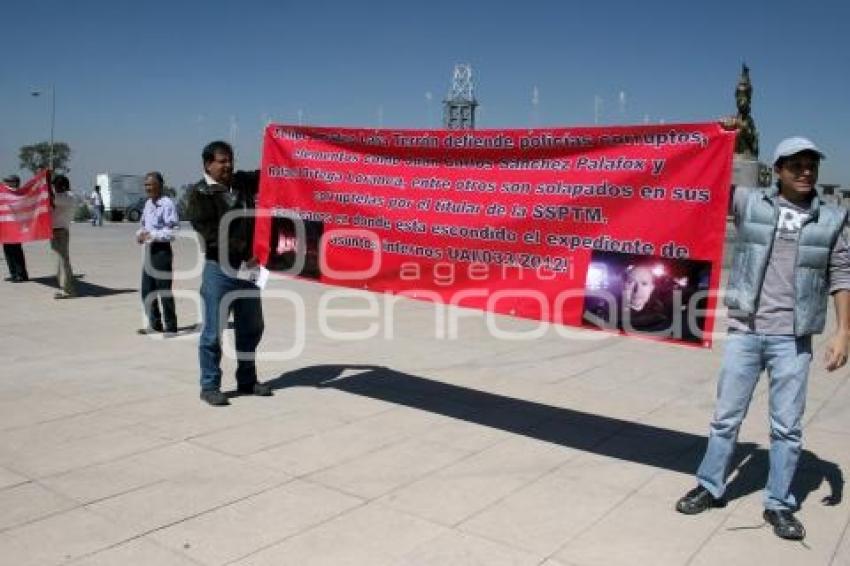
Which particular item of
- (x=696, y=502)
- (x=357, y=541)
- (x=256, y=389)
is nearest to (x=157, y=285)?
(x=256, y=389)

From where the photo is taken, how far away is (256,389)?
6.22 meters

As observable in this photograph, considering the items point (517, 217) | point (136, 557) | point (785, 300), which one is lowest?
point (136, 557)

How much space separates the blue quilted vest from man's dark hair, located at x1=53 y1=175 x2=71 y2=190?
10565 millimetres

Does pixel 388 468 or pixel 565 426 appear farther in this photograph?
pixel 565 426

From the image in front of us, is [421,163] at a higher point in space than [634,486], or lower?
higher

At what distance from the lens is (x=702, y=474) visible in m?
4.20

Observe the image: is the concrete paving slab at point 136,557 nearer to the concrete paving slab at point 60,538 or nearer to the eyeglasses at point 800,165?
the concrete paving slab at point 60,538

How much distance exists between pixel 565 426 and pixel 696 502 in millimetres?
1669

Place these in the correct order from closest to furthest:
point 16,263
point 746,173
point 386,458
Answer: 1. point 386,458
2. point 16,263
3. point 746,173

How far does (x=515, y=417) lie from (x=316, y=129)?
9.58 feet

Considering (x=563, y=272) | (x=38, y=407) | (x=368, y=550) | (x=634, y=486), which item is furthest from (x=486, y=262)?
(x=38, y=407)

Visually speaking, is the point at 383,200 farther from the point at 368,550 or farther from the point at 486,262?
the point at 368,550

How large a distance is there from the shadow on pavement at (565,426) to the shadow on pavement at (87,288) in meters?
6.23

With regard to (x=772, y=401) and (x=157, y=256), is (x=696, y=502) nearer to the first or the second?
(x=772, y=401)
